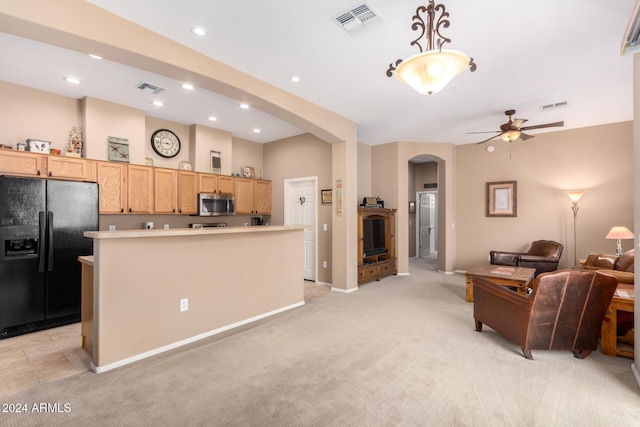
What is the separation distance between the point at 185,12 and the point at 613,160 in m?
7.23

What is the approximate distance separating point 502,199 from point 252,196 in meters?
5.43

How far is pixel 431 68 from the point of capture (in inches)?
87.0

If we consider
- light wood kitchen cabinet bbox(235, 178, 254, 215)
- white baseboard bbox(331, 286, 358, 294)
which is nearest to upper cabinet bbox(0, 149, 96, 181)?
light wood kitchen cabinet bbox(235, 178, 254, 215)

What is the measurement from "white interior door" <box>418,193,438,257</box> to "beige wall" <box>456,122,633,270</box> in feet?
7.96

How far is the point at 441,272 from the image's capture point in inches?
276

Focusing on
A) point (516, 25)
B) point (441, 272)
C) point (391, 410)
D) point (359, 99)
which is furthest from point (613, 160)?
point (391, 410)

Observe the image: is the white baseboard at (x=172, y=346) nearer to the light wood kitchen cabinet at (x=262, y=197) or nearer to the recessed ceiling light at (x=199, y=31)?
the light wood kitchen cabinet at (x=262, y=197)

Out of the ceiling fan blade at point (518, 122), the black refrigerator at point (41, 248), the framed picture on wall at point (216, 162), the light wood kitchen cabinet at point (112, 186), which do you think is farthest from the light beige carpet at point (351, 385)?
the framed picture on wall at point (216, 162)

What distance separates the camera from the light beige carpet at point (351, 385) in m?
1.96

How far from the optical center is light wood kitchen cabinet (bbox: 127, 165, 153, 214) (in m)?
4.60

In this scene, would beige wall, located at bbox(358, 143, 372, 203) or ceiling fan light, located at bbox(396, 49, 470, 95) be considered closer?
ceiling fan light, located at bbox(396, 49, 470, 95)

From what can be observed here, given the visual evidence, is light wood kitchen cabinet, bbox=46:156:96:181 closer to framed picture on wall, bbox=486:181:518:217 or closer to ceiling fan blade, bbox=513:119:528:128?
ceiling fan blade, bbox=513:119:528:128

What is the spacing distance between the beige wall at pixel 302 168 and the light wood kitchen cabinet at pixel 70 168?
3289 mm

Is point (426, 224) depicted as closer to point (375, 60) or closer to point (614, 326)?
point (614, 326)
